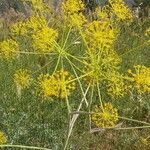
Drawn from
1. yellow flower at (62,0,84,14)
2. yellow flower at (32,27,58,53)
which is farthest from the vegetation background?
yellow flower at (62,0,84,14)

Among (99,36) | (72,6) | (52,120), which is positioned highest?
(72,6)

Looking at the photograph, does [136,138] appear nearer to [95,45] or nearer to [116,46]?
[95,45]

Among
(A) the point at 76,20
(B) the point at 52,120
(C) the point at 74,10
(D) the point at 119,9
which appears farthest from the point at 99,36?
(B) the point at 52,120

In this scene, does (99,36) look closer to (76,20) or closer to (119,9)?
(76,20)

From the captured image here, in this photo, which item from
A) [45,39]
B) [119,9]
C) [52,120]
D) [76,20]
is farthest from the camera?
[52,120]

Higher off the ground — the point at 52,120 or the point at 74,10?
the point at 74,10

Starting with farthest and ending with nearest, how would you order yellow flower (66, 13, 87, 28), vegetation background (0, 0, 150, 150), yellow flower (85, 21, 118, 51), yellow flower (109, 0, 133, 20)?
vegetation background (0, 0, 150, 150), yellow flower (109, 0, 133, 20), yellow flower (66, 13, 87, 28), yellow flower (85, 21, 118, 51)

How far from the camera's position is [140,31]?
7.72 m

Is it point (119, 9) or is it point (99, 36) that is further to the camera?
point (119, 9)

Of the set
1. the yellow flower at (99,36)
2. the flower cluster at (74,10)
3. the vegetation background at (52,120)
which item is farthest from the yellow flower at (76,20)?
the vegetation background at (52,120)

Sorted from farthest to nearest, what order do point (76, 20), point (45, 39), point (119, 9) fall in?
point (119, 9) < point (76, 20) < point (45, 39)

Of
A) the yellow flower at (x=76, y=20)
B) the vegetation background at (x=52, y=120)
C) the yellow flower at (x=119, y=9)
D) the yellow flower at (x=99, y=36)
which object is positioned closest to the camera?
the yellow flower at (x=99, y=36)

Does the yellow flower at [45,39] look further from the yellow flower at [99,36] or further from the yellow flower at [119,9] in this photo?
the yellow flower at [119,9]

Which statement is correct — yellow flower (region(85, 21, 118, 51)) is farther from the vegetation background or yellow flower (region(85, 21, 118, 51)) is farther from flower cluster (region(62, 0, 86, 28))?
the vegetation background
